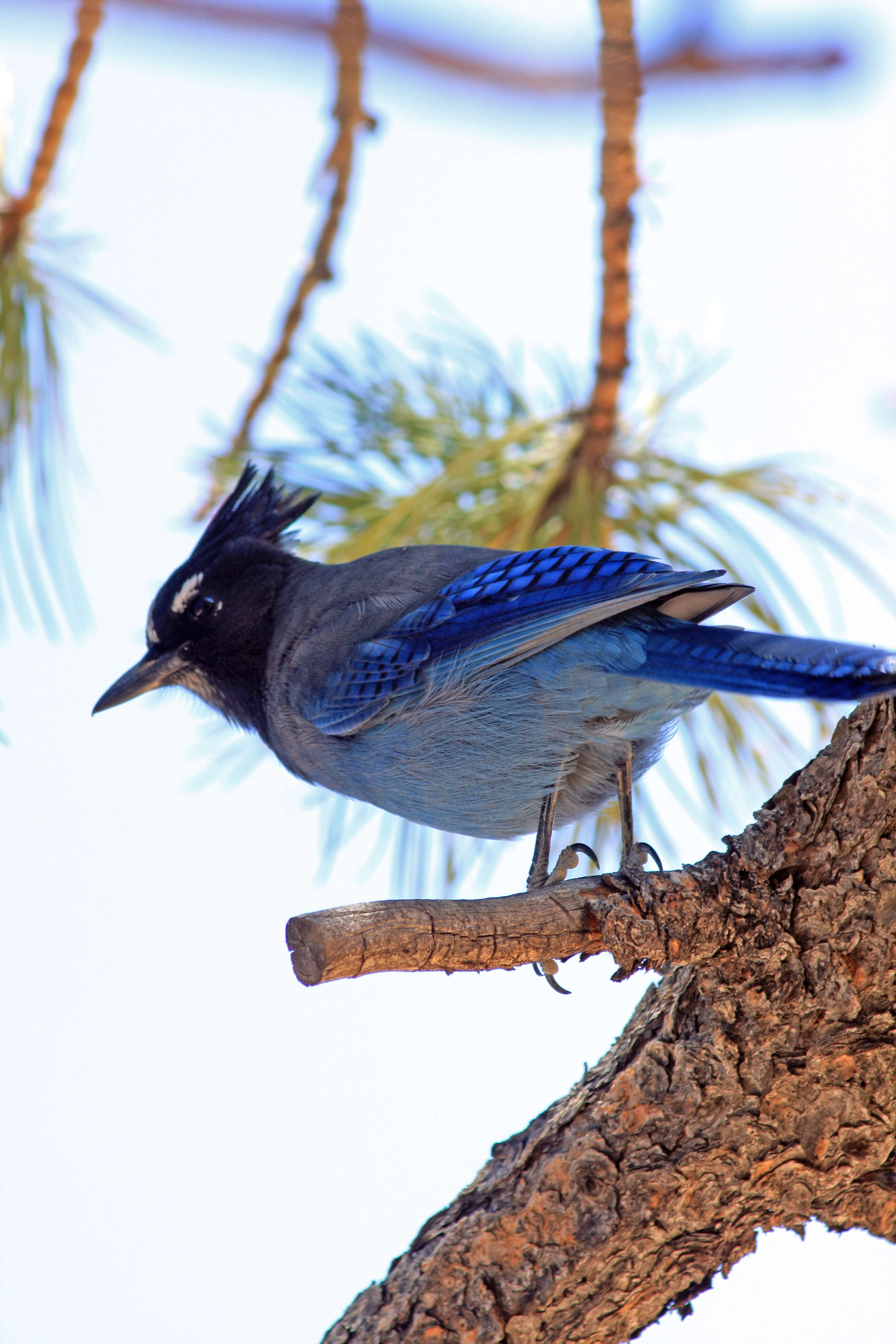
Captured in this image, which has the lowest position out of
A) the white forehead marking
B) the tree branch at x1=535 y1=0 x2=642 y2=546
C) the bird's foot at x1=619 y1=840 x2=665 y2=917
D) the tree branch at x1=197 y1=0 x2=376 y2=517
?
the bird's foot at x1=619 y1=840 x2=665 y2=917

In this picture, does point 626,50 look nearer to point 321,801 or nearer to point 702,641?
point 702,641

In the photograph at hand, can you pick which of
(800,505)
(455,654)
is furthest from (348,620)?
(800,505)

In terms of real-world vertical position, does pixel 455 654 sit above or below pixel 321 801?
below

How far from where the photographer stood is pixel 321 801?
2.90m

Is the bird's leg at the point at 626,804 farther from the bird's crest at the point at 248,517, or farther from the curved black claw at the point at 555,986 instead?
the bird's crest at the point at 248,517

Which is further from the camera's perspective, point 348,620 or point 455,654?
point 348,620

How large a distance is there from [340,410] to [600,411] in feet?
1.86

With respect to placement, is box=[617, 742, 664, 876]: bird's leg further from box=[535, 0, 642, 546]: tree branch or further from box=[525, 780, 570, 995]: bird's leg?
box=[535, 0, 642, 546]: tree branch

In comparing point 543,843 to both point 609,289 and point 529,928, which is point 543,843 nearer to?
point 529,928

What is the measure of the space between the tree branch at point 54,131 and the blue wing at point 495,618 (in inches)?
39.9

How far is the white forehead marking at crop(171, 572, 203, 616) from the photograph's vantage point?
263cm

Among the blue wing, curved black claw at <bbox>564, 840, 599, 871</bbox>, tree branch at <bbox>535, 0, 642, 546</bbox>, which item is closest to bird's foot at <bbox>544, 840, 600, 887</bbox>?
curved black claw at <bbox>564, 840, 599, 871</bbox>

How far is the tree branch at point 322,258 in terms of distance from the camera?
251 centimetres

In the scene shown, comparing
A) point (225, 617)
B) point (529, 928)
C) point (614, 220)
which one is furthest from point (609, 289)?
point (529, 928)
